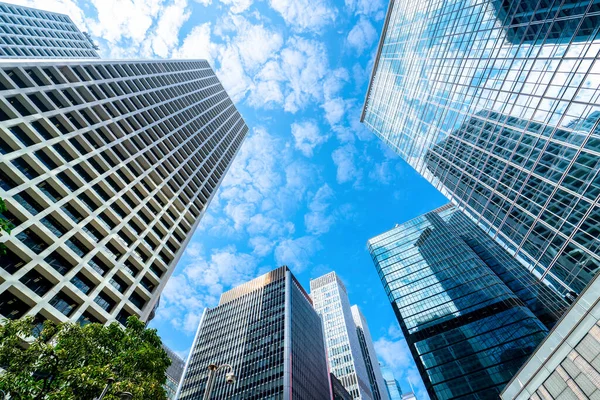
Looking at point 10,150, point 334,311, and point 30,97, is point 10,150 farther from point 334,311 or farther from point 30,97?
point 334,311

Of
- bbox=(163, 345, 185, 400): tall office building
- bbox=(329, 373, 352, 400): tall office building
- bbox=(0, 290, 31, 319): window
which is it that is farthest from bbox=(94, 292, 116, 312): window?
A: bbox=(163, 345, 185, 400): tall office building

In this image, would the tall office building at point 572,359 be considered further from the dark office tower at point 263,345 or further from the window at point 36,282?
the dark office tower at point 263,345

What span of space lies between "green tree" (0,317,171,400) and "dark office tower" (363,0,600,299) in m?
45.3

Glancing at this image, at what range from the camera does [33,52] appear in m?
73.9

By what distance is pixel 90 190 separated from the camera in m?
32.5

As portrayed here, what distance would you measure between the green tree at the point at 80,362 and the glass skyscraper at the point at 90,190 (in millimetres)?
10715

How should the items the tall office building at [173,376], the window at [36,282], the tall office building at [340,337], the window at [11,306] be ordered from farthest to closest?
the tall office building at [173,376], the tall office building at [340,337], the window at [36,282], the window at [11,306]

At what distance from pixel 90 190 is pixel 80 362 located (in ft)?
71.6

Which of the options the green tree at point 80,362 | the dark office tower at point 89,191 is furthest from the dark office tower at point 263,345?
the green tree at point 80,362

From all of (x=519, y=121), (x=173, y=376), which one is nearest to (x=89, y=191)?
(x=519, y=121)

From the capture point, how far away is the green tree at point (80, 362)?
13.7 metres

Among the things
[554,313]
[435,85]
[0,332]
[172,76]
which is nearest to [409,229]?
[554,313]

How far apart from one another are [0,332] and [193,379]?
3458 inches

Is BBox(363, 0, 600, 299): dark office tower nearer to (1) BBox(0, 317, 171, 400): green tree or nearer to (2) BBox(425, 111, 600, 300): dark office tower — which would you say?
(2) BBox(425, 111, 600, 300): dark office tower
